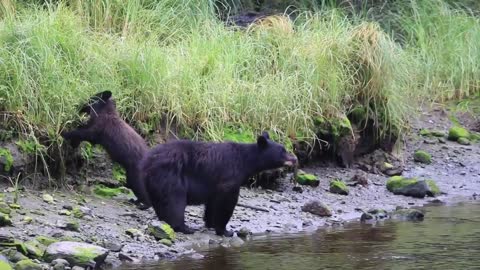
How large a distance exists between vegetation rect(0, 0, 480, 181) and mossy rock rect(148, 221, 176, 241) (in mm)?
1465

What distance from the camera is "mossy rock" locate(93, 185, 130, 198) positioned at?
934 cm

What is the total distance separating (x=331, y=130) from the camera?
11.4m

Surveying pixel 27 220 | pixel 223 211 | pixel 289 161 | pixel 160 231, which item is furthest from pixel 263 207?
pixel 27 220

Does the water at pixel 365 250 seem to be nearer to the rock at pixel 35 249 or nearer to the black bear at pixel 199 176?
the black bear at pixel 199 176

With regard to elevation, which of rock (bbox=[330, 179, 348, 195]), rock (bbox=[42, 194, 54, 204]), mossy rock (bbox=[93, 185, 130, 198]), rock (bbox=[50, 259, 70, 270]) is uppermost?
rock (bbox=[50, 259, 70, 270])

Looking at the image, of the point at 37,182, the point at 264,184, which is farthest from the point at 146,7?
the point at 37,182

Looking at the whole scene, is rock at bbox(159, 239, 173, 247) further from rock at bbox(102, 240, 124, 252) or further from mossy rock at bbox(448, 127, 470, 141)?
mossy rock at bbox(448, 127, 470, 141)

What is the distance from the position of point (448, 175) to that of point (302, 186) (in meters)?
2.47

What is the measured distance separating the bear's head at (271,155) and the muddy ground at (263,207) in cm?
59

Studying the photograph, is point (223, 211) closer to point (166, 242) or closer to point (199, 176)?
point (199, 176)

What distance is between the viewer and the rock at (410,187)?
1105cm

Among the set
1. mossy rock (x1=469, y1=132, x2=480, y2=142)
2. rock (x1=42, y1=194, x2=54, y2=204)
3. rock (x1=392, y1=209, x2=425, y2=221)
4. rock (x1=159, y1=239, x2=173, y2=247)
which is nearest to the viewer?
rock (x1=159, y1=239, x2=173, y2=247)

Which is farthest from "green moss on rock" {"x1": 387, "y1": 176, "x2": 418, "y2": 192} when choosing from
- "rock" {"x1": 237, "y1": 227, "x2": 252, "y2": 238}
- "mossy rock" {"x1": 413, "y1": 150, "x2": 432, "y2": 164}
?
"rock" {"x1": 237, "y1": 227, "x2": 252, "y2": 238}

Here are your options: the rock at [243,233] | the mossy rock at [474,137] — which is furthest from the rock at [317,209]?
the mossy rock at [474,137]
